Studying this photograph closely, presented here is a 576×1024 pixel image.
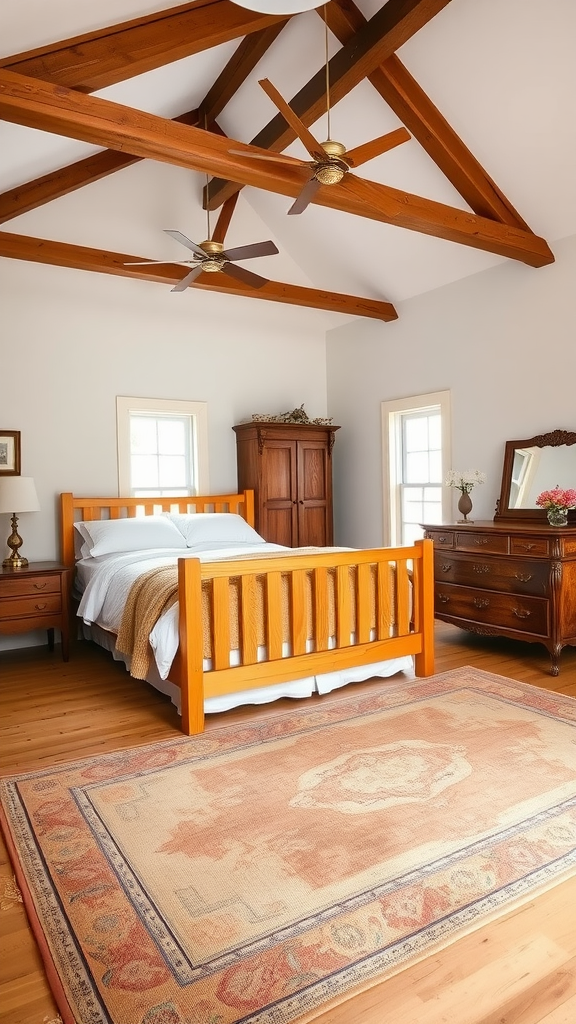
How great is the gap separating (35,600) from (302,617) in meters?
2.01

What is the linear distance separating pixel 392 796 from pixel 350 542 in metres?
4.36

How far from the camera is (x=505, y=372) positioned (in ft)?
16.0

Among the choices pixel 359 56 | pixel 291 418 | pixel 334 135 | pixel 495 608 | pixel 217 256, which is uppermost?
pixel 334 135

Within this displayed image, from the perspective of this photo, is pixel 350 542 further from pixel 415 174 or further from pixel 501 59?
pixel 501 59

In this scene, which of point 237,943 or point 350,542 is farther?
point 350,542

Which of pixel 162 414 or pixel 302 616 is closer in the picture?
pixel 302 616

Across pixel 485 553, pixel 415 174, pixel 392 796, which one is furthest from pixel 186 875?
pixel 415 174

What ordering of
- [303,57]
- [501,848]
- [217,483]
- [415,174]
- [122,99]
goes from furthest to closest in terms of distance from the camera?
[217,483] → [415,174] → [303,57] → [122,99] → [501,848]

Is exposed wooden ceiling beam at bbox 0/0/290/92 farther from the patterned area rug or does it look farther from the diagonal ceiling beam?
the patterned area rug

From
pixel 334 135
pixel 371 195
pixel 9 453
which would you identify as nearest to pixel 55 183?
pixel 9 453

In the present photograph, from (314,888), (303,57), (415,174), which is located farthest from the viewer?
(415,174)

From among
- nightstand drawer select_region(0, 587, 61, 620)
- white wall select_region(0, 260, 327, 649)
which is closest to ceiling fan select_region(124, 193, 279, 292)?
white wall select_region(0, 260, 327, 649)

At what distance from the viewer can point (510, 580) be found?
4.15 meters

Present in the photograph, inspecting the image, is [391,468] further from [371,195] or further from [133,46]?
[133,46]
